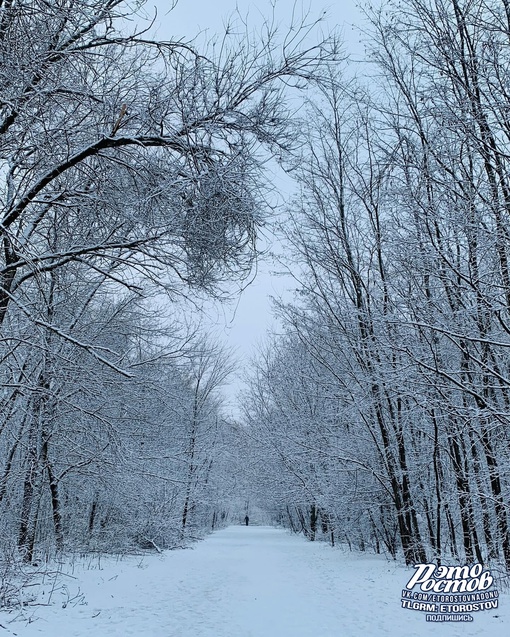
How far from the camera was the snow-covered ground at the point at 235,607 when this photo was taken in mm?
5359

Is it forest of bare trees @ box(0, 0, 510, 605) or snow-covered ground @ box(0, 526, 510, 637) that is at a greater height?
forest of bare trees @ box(0, 0, 510, 605)

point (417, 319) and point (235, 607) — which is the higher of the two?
point (417, 319)

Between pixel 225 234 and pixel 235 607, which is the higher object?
pixel 225 234

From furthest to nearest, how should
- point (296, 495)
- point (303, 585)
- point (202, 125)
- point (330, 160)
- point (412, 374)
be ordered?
point (296, 495)
point (330, 160)
point (303, 585)
point (412, 374)
point (202, 125)

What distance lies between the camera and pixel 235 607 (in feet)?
22.0

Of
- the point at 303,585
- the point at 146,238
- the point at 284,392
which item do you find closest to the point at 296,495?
the point at 284,392

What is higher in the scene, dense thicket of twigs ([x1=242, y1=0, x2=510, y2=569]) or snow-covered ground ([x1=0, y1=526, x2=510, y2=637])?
dense thicket of twigs ([x1=242, y1=0, x2=510, y2=569])

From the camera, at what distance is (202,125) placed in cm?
441

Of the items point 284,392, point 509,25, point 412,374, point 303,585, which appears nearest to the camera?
point 509,25

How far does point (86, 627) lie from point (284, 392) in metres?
15.6

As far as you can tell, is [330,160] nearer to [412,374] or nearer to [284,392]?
[412,374]

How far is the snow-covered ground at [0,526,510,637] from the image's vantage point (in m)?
5.36

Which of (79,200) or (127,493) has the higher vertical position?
(79,200)

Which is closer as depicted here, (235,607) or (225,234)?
(225,234)
